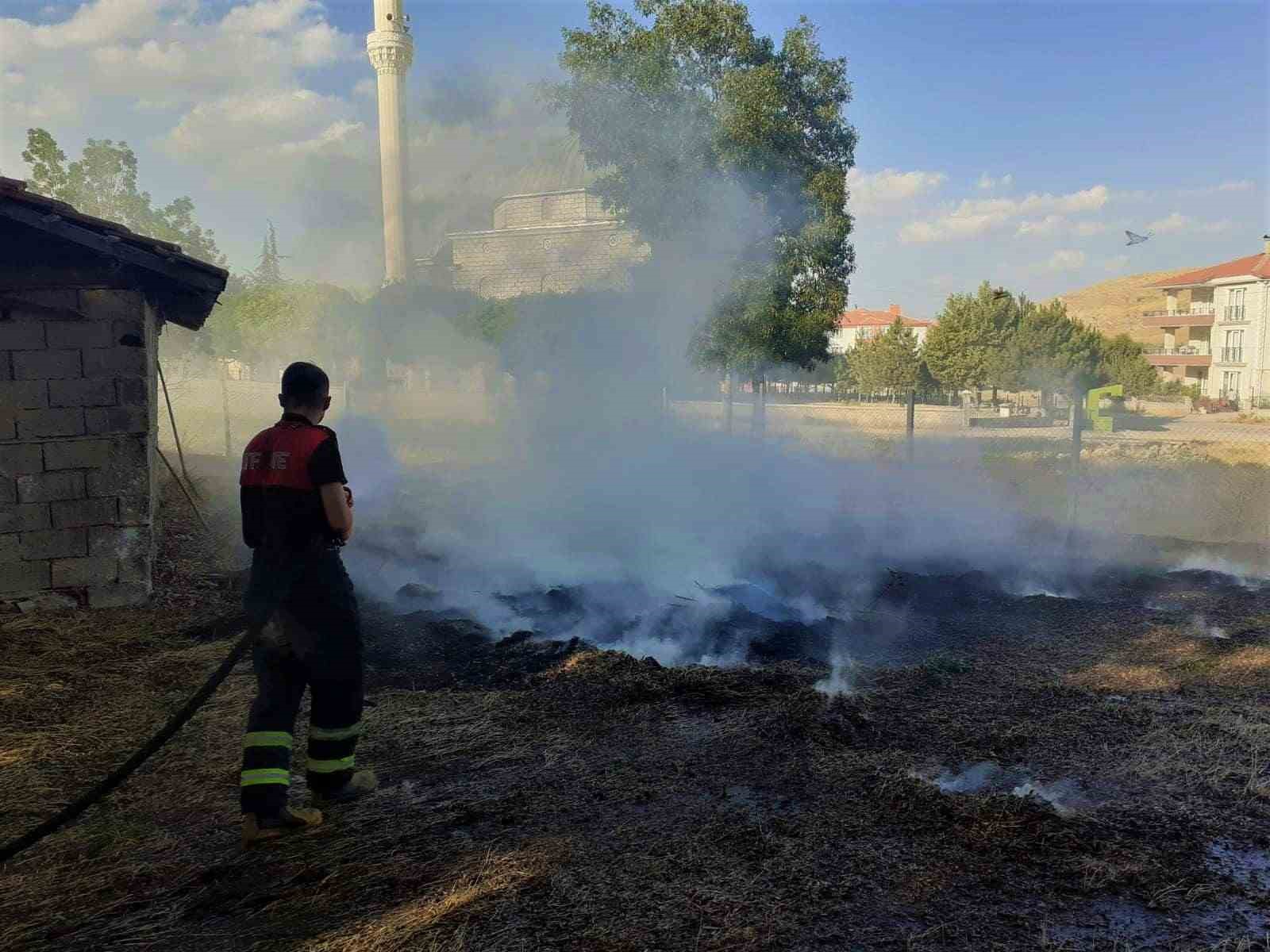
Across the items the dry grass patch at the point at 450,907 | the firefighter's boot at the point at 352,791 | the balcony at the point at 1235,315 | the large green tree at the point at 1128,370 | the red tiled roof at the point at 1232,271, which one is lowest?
the firefighter's boot at the point at 352,791

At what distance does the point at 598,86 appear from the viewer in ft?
43.1

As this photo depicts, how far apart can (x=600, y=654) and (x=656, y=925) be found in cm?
264

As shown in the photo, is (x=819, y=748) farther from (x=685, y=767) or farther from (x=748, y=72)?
(x=748, y=72)

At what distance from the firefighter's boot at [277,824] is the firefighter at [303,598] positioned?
6 centimetres

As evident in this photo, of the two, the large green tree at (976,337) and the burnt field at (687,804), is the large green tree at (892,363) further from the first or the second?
the burnt field at (687,804)

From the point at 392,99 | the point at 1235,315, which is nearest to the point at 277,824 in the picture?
the point at 392,99

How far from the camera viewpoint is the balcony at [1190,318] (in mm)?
A: 48219

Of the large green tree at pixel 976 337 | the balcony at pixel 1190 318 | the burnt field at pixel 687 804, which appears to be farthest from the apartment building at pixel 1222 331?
the burnt field at pixel 687 804

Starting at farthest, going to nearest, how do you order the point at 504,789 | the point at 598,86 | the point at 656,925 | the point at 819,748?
the point at 598,86
the point at 819,748
the point at 504,789
the point at 656,925

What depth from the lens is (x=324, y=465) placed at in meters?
3.13

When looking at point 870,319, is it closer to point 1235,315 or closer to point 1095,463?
point 1235,315

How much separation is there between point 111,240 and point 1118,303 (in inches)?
4270

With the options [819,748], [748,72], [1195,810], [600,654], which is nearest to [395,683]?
[600,654]

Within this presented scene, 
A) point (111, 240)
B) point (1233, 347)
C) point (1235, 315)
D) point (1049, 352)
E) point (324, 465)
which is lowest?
point (324, 465)
